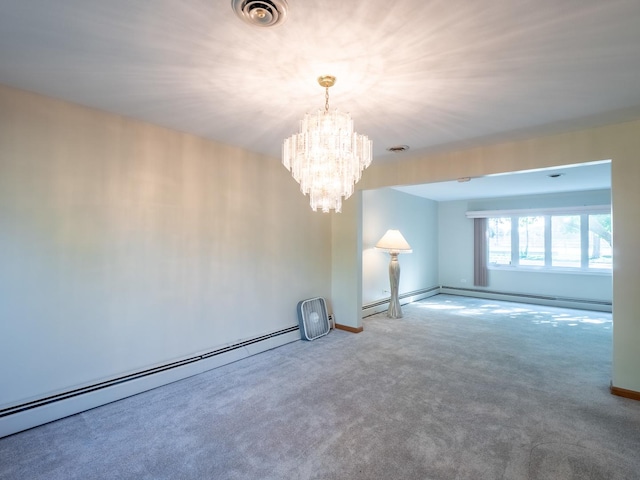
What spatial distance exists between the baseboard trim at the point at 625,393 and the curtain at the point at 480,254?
14.4 ft

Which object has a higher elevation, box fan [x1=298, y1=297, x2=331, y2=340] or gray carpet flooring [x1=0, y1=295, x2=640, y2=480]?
box fan [x1=298, y1=297, x2=331, y2=340]

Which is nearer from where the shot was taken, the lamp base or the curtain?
the lamp base

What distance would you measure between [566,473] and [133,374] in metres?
3.10

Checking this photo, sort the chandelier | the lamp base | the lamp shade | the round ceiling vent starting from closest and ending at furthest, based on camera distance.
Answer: the round ceiling vent → the chandelier → the lamp shade → the lamp base

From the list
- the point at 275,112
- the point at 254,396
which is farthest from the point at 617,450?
the point at 275,112

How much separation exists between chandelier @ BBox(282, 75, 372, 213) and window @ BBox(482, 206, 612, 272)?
5.92 m

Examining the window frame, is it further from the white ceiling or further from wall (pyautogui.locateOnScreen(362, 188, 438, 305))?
wall (pyautogui.locateOnScreen(362, 188, 438, 305))

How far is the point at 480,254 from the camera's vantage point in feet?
22.4

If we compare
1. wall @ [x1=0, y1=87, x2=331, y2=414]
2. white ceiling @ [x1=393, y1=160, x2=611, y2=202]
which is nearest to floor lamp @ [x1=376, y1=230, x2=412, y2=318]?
white ceiling @ [x1=393, y1=160, x2=611, y2=202]

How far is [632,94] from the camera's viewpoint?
2.06m

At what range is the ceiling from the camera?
134 centimetres

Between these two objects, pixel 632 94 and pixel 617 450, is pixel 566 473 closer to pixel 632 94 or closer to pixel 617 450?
pixel 617 450

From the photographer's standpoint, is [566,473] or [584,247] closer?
[566,473]

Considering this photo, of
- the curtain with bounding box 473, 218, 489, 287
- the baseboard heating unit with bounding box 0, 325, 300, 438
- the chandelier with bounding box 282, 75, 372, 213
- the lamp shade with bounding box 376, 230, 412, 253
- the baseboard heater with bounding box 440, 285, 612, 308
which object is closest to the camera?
the chandelier with bounding box 282, 75, 372, 213
